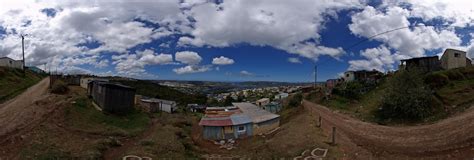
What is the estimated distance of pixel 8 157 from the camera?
15.4m

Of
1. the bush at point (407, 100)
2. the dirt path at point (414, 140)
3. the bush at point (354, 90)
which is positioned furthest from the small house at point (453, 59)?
the dirt path at point (414, 140)

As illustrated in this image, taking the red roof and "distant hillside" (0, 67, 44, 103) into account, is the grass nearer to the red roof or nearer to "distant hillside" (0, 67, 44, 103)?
the red roof

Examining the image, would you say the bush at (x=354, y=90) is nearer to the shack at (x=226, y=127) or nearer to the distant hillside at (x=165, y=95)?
the shack at (x=226, y=127)

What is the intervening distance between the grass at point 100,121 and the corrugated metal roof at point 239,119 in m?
7.88

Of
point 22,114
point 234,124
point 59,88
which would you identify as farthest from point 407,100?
point 59,88

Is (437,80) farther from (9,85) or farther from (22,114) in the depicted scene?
(9,85)

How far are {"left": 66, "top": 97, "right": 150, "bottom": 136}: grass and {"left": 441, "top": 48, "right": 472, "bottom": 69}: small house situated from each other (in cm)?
3969

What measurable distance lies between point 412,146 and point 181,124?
22649 mm

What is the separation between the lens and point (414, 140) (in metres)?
20.3

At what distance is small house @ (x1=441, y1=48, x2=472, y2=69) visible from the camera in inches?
1762

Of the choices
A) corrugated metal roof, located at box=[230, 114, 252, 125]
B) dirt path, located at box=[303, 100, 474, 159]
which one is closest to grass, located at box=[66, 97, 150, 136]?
corrugated metal roof, located at box=[230, 114, 252, 125]

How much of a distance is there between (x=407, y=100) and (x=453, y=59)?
2190 cm

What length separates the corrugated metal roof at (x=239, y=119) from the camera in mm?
→ 29978

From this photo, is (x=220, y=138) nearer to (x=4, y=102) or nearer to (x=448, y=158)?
(x=448, y=158)
